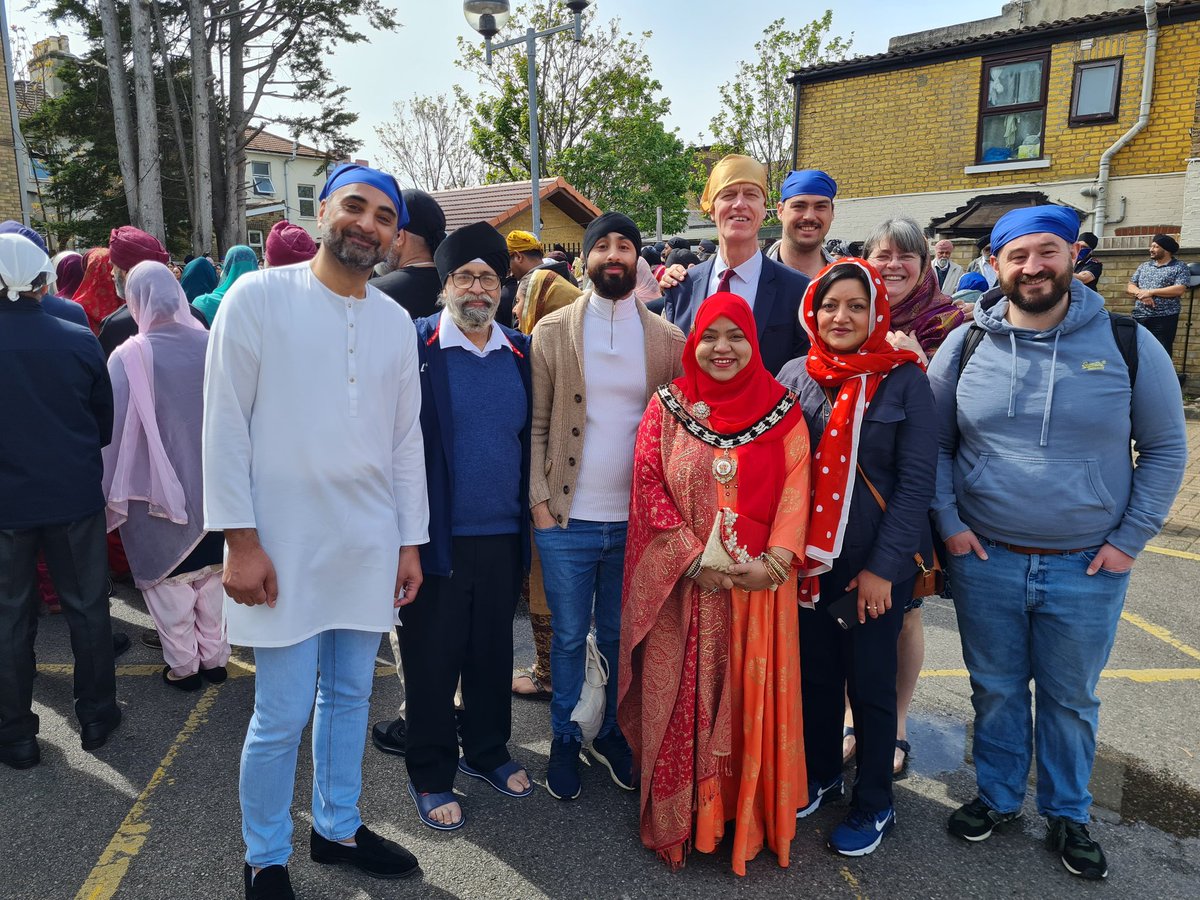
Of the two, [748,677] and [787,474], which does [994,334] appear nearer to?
[787,474]

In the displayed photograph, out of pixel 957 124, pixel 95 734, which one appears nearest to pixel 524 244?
pixel 95 734

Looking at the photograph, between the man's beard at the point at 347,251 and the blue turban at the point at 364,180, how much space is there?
0.17 m

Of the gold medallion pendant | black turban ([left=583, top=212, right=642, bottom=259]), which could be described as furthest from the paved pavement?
black turban ([left=583, top=212, right=642, bottom=259])

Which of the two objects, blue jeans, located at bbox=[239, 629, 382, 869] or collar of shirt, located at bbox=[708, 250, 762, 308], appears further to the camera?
collar of shirt, located at bbox=[708, 250, 762, 308]

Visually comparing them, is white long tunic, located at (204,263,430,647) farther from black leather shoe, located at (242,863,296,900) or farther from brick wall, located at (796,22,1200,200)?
brick wall, located at (796,22,1200,200)

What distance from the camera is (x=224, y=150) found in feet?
62.6

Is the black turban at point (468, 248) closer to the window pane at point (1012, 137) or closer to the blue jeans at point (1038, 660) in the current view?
the blue jeans at point (1038, 660)

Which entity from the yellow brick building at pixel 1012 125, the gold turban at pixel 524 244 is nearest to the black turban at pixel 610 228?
the gold turban at pixel 524 244

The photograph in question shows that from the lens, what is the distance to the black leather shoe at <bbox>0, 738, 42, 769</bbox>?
333cm

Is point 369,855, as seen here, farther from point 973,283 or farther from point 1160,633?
point 973,283

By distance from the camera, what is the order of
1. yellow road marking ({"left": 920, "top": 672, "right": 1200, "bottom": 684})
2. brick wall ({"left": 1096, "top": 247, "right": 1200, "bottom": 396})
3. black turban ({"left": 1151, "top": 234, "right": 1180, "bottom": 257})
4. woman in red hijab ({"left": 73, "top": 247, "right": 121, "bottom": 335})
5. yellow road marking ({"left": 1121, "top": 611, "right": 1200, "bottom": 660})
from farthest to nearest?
brick wall ({"left": 1096, "top": 247, "right": 1200, "bottom": 396}), black turban ({"left": 1151, "top": 234, "right": 1180, "bottom": 257}), woman in red hijab ({"left": 73, "top": 247, "right": 121, "bottom": 335}), yellow road marking ({"left": 1121, "top": 611, "right": 1200, "bottom": 660}), yellow road marking ({"left": 920, "top": 672, "right": 1200, "bottom": 684})

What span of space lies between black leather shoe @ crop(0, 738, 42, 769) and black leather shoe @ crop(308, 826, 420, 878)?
153 cm

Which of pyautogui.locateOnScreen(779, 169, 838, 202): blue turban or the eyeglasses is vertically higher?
pyautogui.locateOnScreen(779, 169, 838, 202): blue turban

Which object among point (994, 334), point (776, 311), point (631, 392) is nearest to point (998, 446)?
point (994, 334)
